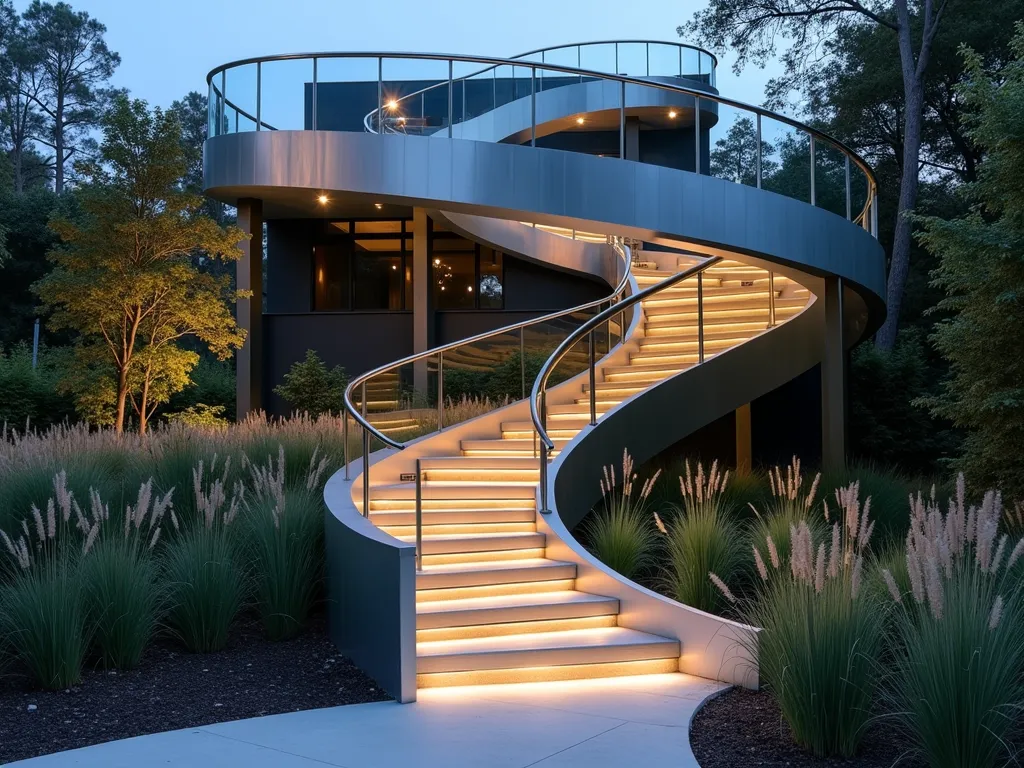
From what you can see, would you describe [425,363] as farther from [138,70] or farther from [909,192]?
[138,70]

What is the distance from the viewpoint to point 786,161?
40.9 feet

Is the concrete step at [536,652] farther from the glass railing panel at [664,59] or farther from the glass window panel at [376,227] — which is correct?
the glass railing panel at [664,59]

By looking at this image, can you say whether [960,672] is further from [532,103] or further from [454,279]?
[454,279]

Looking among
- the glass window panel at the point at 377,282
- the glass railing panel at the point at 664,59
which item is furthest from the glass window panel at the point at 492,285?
the glass railing panel at the point at 664,59

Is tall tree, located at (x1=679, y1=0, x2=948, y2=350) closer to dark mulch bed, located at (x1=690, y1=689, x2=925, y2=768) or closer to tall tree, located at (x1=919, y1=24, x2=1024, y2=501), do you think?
tall tree, located at (x1=919, y1=24, x2=1024, y2=501)

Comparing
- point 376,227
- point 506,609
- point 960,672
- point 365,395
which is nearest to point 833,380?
point 365,395

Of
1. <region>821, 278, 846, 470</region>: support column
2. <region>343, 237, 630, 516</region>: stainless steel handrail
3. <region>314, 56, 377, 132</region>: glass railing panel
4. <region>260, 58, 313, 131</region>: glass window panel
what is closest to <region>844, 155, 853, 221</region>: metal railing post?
<region>821, 278, 846, 470</region>: support column

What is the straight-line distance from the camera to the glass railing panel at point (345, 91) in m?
13.7

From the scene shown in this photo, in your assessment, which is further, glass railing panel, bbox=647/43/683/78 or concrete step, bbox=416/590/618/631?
glass railing panel, bbox=647/43/683/78

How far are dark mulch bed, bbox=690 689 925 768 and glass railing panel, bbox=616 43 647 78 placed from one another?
64.5ft

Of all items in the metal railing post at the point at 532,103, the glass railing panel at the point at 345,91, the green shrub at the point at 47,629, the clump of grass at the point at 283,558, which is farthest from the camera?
the glass railing panel at the point at 345,91

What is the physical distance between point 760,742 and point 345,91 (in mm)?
11660

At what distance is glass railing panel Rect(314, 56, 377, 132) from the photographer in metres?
13.7

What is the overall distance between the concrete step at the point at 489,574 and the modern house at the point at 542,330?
0.8 inches
